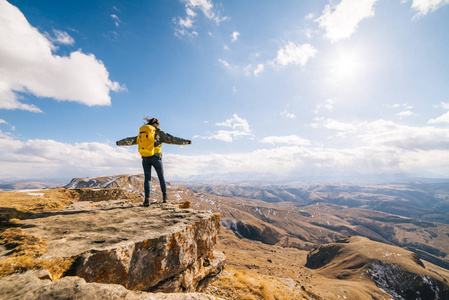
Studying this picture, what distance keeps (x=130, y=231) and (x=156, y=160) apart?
13.8 ft

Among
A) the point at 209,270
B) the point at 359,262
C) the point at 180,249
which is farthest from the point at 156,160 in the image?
the point at 359,262

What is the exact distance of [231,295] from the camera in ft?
37.6

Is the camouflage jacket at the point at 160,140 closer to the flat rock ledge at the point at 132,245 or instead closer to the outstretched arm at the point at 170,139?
the outstretched arm at the point at 170,139

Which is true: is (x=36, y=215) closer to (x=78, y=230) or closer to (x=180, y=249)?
(x=78, y=230)

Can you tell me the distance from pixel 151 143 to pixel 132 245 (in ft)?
17.8

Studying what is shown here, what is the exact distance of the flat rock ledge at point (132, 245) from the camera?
15.3 ft

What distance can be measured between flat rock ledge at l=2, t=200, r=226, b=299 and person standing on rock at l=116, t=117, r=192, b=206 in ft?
6.76

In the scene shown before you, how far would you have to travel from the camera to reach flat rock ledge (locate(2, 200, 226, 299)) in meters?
4.65

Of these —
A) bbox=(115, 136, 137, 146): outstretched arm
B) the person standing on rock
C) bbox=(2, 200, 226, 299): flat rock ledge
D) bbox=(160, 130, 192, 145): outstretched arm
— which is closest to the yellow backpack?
the person standing on rock

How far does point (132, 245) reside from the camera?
17.8ft

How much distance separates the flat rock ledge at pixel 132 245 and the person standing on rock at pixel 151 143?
6.76 feet

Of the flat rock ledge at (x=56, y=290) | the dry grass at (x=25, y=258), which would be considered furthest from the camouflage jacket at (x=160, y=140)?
the flat rock ledge at (x=56, y=290)

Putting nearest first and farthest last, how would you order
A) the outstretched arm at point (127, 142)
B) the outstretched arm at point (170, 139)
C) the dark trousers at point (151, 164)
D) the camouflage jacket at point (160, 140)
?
the dark trousers at point (151, 164) < the camouflage jacket at point (160, 140) < the outstretched arm at point (170, 139) < the outstretched arm at point (127, 142)

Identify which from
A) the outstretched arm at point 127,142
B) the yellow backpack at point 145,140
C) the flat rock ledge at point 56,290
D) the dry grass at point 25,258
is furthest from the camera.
Answer: the outstretched arm at point 127,142
